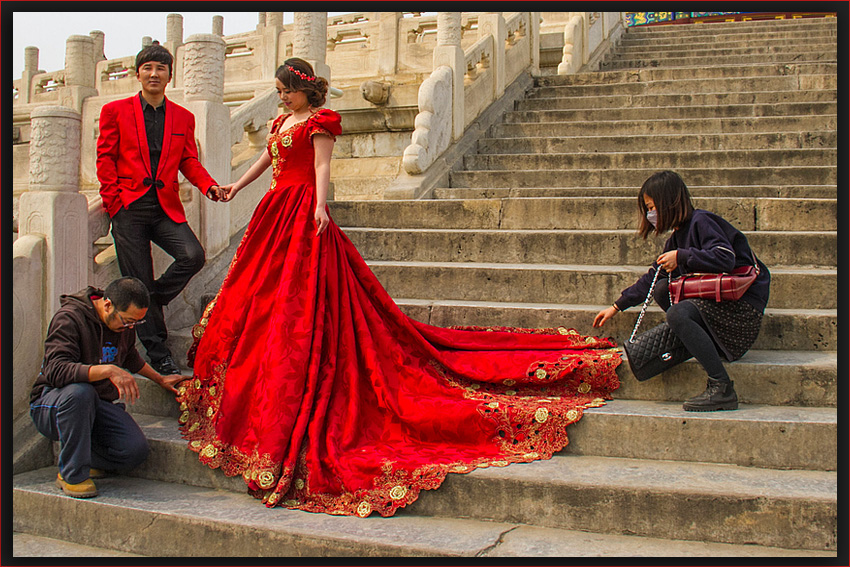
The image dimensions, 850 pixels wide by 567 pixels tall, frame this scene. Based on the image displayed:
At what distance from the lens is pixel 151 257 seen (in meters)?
4.05

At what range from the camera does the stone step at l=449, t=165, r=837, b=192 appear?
5.59 m

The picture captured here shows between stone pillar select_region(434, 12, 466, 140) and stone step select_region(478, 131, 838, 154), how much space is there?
46cm

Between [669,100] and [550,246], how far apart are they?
3.92 m

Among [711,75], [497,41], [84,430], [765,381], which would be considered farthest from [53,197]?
[711,75]

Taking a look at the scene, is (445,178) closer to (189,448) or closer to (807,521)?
(189,448)

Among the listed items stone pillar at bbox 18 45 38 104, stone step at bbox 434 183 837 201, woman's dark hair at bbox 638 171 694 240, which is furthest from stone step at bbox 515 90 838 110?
stone pillar at bbox 18 45 38 104

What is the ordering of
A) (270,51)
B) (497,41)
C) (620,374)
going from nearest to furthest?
1. (620,374)
2. (497,41)
3. (270,51)

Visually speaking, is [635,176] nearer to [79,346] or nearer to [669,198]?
[669,198]

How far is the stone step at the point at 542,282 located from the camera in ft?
13.3

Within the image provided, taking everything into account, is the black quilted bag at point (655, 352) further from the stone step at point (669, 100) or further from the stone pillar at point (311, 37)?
the stone step at point (669, 100)

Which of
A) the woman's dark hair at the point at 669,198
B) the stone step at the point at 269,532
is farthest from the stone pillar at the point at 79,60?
the woman's dark hair at the point at 669,198

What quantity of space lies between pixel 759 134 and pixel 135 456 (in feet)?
19.1

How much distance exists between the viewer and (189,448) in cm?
323

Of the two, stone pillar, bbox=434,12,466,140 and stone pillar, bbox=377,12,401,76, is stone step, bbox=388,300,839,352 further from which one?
stone pillar, bbox=377,12,401,76
